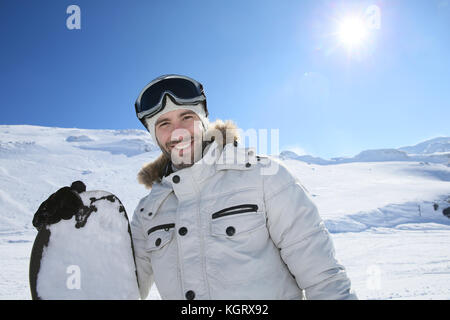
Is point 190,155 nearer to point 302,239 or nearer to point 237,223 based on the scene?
point 237,223

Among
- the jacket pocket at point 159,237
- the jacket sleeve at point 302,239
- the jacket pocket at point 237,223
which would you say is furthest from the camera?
the jacket pocket at point 159,237

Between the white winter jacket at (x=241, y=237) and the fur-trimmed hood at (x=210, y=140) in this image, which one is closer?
the white winter jacket at (x=241, y=237)

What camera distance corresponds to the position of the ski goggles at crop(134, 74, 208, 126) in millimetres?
2359

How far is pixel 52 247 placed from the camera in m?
2.03

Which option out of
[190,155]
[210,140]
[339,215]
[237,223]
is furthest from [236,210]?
[339,215]

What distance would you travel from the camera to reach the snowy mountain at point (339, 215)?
275 inches

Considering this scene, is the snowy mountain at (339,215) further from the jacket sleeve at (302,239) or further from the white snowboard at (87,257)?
the white snowboard at (87,257)

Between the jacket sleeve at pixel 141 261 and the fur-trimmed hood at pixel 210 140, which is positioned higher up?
the fur-trimmed hood at pixel 210 140

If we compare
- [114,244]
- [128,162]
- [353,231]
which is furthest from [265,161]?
[128,162]

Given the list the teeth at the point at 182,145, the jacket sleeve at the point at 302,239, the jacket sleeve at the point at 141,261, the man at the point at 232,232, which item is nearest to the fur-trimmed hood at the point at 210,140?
the man at the point at 232,232

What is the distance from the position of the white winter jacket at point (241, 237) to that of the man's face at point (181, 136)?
183mm

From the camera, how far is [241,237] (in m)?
1.73

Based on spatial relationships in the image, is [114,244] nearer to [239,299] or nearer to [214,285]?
[214,285]

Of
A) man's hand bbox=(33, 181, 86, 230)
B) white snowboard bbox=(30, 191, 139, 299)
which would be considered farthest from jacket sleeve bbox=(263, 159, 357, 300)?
man's hand bbox=(33, 181, 86, 230)
